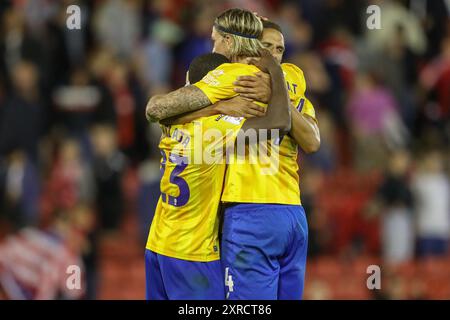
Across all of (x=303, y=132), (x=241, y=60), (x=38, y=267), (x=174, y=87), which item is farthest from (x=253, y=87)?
(x=174, y=87)

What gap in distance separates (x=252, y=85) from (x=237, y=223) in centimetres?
93

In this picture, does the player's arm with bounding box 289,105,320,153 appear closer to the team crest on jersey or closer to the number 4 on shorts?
the team crest on jersey

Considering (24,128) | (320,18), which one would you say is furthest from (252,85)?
(320,18)

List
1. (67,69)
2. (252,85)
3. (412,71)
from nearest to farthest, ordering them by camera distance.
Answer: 1. (252,85)
2. (67,69)
3. (412,71)

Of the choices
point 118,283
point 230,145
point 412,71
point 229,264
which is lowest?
point 118,283

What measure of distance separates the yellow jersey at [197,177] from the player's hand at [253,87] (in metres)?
0.04

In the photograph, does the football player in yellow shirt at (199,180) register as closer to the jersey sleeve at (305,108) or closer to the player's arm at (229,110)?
the player's arm at (229,110)

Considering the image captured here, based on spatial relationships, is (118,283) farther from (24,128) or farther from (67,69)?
(67,69)

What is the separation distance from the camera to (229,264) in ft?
23.7

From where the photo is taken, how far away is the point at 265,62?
23.7 ft

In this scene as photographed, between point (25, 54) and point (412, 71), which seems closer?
point (25, 54)

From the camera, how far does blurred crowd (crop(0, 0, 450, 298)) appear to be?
1338 centimetres

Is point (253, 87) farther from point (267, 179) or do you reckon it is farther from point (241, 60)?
point (267, 179)

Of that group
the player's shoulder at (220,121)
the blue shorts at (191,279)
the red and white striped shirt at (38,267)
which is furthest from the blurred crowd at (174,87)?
the player's shoulder at (220,121)
